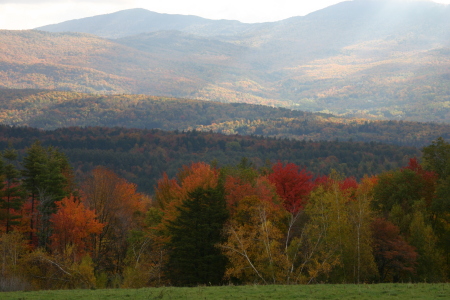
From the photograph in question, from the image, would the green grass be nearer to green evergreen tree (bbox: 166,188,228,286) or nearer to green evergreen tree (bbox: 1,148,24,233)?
green evergreen tree (bbox: 166,188,228,286)

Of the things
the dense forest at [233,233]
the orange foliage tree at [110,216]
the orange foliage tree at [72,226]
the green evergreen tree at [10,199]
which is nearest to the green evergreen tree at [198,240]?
the dense forest at [233,233]

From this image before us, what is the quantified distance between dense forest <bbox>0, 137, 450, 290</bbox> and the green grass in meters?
7.46

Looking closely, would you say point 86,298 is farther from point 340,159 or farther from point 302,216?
point 340,159

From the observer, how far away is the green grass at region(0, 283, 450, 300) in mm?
29031

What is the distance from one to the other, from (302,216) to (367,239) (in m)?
11.6

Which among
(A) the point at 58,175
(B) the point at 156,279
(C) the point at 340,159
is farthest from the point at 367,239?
(C) the point at 340,159

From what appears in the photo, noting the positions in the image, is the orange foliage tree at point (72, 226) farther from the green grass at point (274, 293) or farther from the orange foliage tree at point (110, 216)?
the green grass at point (274, 293)

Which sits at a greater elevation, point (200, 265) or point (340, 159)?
point (200, 265)

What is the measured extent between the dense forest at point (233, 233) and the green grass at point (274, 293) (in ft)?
24.5

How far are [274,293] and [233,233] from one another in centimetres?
1372

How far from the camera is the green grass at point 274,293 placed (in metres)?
29.0

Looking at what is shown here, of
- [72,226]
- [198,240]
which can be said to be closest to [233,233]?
[198,240]

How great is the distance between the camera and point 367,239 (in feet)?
147

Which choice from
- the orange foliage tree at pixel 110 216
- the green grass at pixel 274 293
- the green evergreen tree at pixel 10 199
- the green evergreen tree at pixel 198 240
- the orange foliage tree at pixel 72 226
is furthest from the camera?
the orange foliage tree at pixel 72 226
